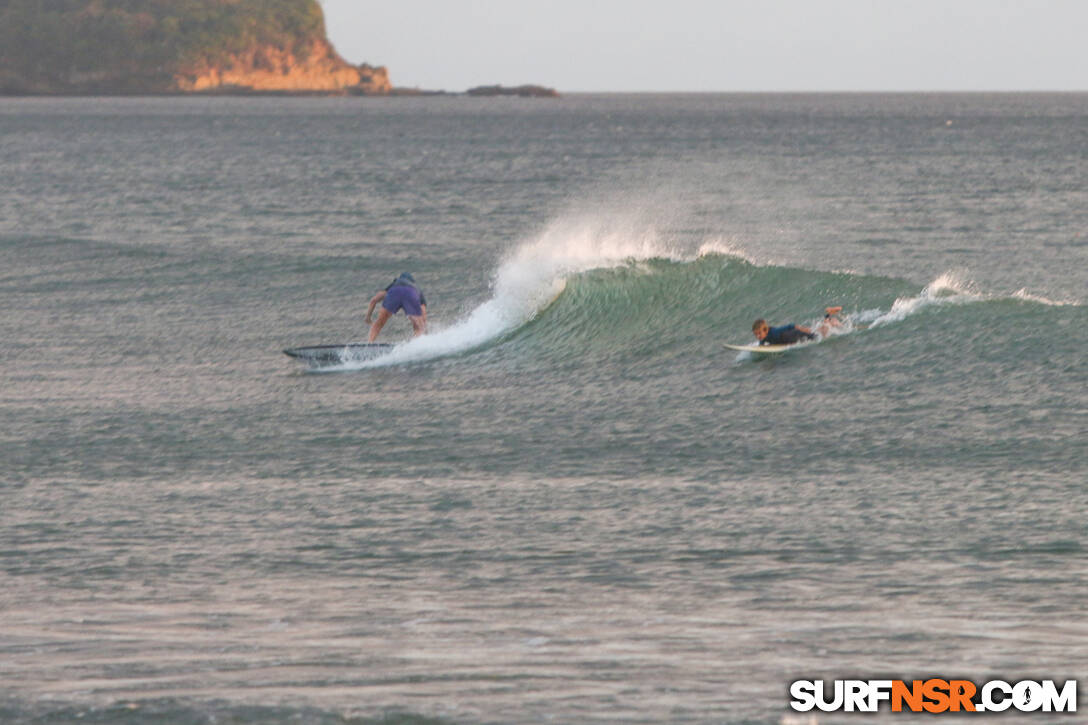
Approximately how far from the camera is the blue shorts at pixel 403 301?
2390 centimetres

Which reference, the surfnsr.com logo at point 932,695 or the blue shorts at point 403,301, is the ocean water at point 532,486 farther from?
the blue shorts at point 403,301

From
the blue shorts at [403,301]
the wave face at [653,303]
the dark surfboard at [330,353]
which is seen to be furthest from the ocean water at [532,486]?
the blue shorts at [403,301]

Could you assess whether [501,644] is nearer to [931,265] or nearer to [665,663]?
[665,663]

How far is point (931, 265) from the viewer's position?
38.0 metres

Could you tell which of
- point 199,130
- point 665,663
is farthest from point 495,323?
point 199,130

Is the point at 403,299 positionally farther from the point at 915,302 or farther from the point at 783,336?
the point at 915,302

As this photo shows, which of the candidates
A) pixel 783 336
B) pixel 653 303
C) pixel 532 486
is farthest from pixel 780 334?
pixel 532 486

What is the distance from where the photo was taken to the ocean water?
30.7ft

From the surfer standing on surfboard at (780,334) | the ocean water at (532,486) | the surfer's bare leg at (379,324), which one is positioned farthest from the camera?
the surfer's bare leg at (379,324)

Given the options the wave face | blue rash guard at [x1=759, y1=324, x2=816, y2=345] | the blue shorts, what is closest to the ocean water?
the wave face

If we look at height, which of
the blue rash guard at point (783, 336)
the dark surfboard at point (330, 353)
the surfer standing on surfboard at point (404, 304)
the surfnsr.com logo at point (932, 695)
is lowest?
the surfnsr.com logo at point (932, 695)

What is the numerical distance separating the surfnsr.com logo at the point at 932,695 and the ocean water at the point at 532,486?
0.17 metres

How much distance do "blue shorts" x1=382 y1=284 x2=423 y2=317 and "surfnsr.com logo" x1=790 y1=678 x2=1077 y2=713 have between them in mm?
15621

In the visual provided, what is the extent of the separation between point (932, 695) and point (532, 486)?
6.66 m
